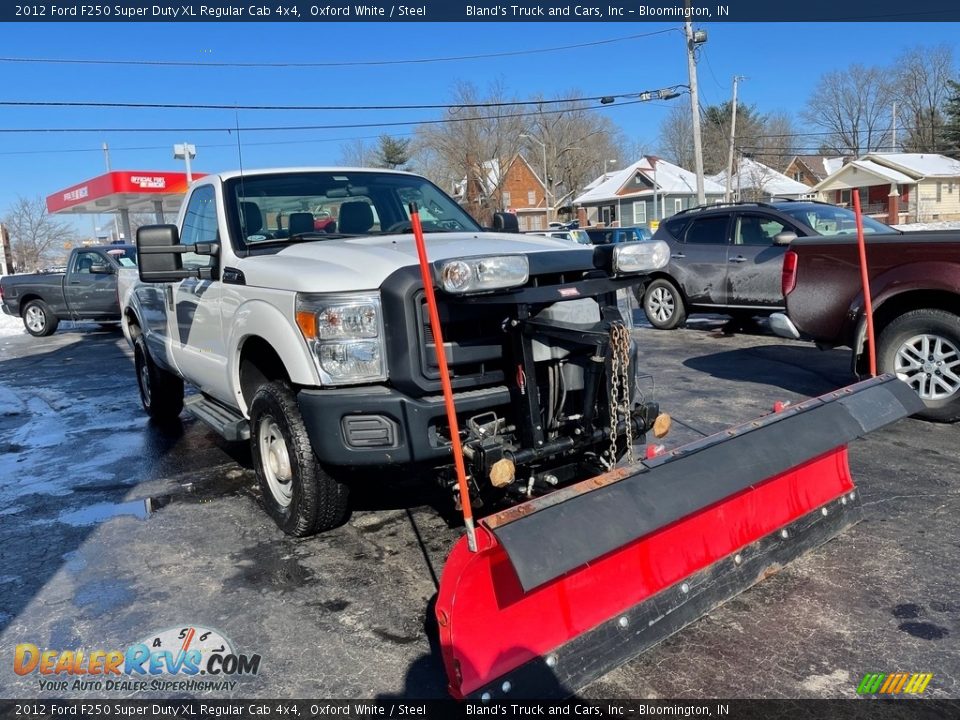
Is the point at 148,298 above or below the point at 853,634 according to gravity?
above

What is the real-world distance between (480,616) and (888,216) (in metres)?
51.0

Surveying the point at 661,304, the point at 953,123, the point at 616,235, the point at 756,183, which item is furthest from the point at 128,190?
the point at 953,123

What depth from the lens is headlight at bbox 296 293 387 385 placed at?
140 inches

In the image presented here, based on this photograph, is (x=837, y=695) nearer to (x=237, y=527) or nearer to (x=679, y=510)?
(x=679, y=510)

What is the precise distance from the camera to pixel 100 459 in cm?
636

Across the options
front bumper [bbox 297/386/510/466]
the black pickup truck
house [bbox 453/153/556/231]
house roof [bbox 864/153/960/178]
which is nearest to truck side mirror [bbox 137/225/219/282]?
front bumper [bbox 297/386/510/466]

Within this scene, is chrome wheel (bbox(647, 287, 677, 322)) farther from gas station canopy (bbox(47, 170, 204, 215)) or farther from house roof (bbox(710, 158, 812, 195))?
house roof (bbox(710, 158, 812, 195))

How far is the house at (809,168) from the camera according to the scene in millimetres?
72125

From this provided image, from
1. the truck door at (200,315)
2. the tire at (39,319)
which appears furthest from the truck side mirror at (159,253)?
the tire at (39,319)

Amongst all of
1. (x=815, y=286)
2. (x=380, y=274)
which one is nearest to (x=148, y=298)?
A: (x=380, y=274)

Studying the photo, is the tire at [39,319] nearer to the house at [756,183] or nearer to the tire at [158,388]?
the tire at [158,388]

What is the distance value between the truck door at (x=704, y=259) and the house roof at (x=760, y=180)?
140ft

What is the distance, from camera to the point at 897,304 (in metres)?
6.17

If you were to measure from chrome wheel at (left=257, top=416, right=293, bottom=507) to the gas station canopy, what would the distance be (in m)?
25.5
